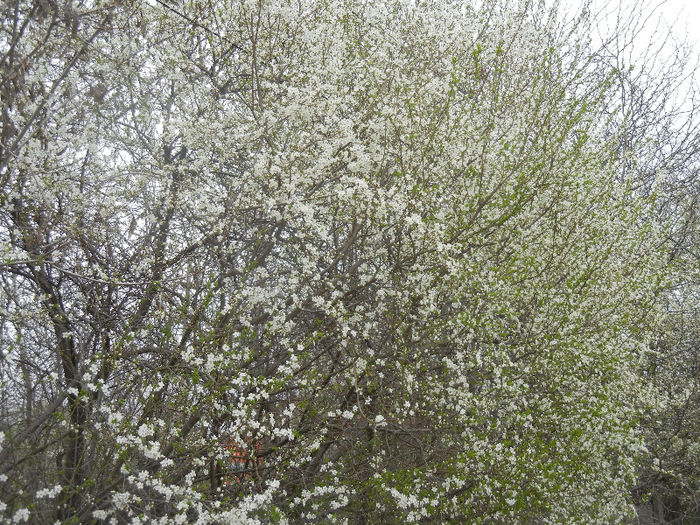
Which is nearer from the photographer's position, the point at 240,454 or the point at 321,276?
the point at 240,454

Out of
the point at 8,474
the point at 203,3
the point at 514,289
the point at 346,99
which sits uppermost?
the point at 203,3

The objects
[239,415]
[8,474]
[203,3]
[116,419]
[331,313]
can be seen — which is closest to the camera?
[8,474]

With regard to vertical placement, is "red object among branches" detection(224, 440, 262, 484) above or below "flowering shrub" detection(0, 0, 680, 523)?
below

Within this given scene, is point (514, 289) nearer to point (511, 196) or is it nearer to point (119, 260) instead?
point (511, 196)

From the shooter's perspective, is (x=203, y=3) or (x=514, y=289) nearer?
(x=514, y=289)

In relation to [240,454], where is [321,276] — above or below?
above

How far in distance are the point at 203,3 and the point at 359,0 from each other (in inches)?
110

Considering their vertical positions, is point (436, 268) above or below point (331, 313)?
above

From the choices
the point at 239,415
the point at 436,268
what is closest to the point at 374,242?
the point at 436,268

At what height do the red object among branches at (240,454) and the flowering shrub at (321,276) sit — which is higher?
the flowering shrub at (321,276)

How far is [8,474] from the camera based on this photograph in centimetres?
415

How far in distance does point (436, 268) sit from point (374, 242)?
42.9 inches

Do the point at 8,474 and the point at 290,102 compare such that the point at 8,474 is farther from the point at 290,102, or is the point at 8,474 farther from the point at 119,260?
the point at 290,102

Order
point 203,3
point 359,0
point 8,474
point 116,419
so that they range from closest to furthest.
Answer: point 8,474 < point 116,419 < point 203,3 < point 359,0
